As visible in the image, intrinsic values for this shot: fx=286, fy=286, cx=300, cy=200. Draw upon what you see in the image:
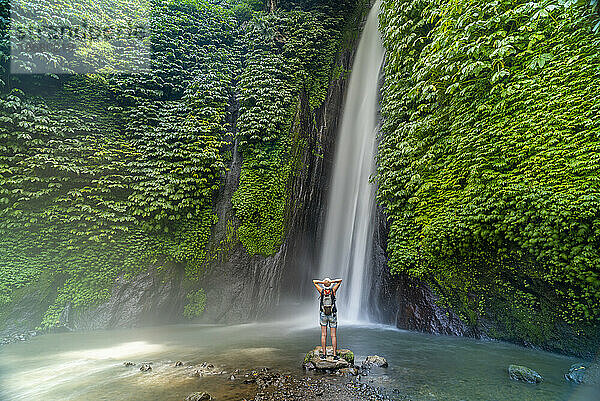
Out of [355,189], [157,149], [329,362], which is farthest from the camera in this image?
[355,189]

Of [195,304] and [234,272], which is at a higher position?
[234,272]

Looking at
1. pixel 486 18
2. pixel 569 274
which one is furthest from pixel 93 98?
pixel 569 274

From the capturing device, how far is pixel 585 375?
13.9 ft

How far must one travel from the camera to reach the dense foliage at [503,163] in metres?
5.01

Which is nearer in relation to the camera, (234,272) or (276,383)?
(276,383)

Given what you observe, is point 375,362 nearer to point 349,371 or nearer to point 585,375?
point 349,371

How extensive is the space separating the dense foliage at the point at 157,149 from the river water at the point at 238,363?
7.67 ft

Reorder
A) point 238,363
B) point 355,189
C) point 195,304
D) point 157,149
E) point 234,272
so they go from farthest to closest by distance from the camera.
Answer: point 355,189
point 157,149
point 234,272
point 195,304
point 238,363

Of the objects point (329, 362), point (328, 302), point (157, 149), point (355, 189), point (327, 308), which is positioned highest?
point (157, 149)

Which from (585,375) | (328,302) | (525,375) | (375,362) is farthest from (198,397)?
(585,375)

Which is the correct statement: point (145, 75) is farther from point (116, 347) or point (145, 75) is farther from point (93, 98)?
point (116, 347)

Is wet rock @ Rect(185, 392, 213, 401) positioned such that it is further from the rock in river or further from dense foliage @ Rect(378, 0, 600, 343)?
dense foliage @ Rect(378, 0, 600, 343)

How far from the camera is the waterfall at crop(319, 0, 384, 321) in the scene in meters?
9.85

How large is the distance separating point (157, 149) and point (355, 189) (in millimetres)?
7416
